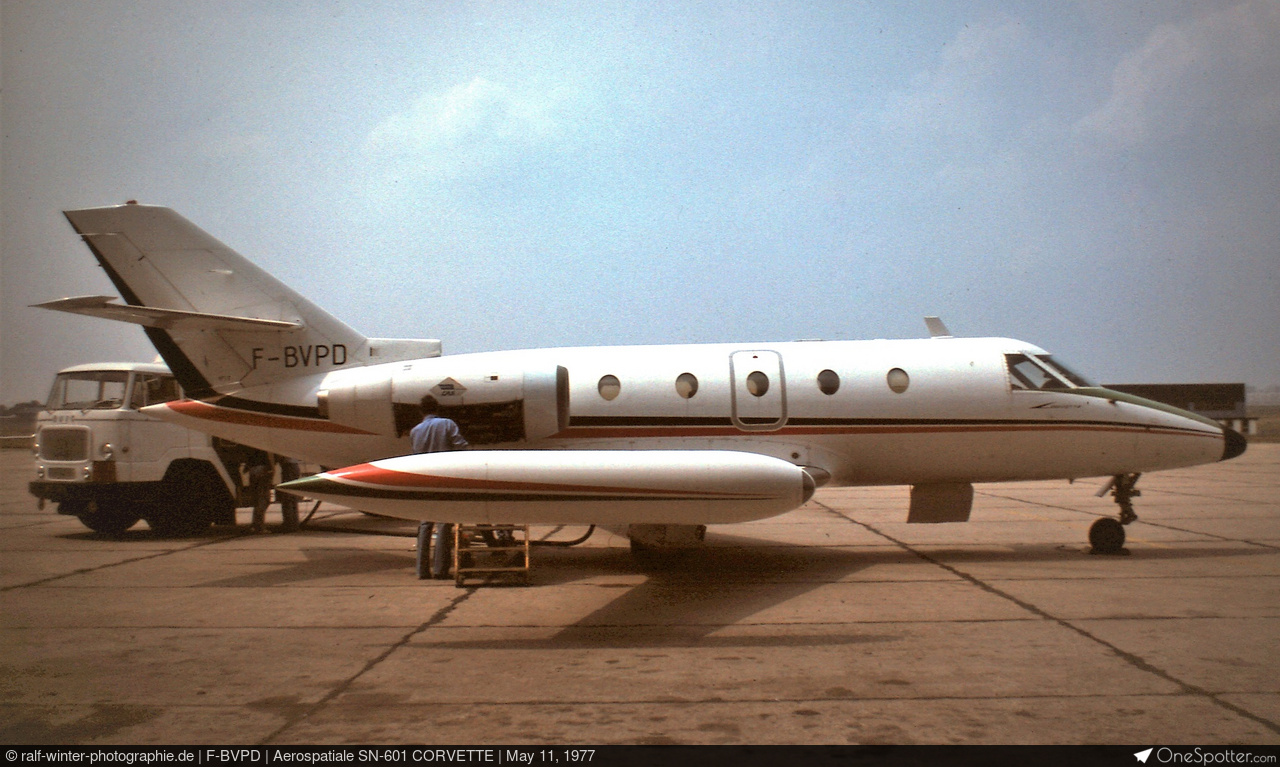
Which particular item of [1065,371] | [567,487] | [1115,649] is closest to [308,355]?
[567,487]

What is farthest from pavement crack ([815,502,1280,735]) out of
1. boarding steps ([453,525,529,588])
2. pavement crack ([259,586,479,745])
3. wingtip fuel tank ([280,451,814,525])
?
pavement crack ([259,586,479,745])

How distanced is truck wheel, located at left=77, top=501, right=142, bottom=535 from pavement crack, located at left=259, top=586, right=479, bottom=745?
7.77m

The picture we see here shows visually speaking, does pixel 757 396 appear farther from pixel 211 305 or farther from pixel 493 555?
pixel 211 305

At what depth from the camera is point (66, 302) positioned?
9016 mm

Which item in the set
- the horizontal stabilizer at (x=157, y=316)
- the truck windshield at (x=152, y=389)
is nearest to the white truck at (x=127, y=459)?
the truck windshield at (x=152, y=389)

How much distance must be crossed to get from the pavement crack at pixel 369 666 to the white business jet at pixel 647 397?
6.50 feet

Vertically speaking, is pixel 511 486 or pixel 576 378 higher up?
pixel 576 378

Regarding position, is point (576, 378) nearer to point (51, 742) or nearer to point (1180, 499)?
point (51, 742)

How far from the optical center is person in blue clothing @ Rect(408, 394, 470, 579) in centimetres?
945

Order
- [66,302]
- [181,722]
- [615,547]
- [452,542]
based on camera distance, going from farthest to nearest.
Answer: [615,547] → [452,542] → [66,302] → [181,722]

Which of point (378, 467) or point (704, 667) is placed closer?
point (704, 667)
